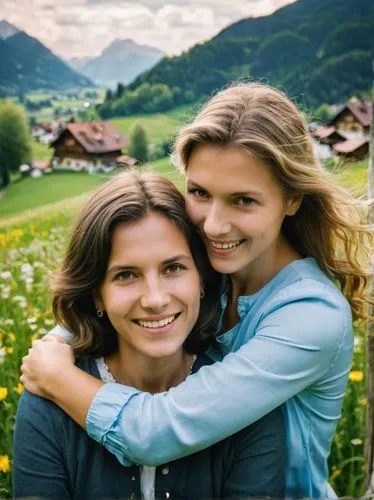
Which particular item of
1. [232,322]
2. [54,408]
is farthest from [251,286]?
[54,408]

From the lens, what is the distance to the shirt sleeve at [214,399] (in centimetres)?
141

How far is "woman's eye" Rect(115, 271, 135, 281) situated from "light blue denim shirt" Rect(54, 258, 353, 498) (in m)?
0.26

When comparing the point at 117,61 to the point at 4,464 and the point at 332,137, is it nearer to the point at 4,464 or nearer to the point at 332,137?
the point at 332,137

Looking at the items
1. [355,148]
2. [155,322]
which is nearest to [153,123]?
[355,148]

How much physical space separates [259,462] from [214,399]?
0.19 m

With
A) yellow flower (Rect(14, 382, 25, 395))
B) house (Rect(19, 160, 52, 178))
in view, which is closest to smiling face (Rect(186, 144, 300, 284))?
yellow flower (Rect(14, 382, 25, 395))

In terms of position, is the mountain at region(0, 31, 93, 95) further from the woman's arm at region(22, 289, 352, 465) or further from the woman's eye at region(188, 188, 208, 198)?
the woman's arm at region(22, 289, 352, 465)

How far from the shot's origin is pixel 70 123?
160 inches

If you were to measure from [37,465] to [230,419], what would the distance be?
0.47 meters

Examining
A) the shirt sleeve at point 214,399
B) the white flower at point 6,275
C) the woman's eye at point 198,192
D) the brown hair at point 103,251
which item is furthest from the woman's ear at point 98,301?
the white flower at point 6,275

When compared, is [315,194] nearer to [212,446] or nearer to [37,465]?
[212,446]

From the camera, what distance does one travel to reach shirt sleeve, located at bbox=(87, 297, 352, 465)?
4.63 feet

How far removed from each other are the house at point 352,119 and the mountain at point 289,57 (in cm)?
21

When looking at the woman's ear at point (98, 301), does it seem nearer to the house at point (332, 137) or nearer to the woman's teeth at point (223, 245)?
the woman's teeth at point (223, 245)
